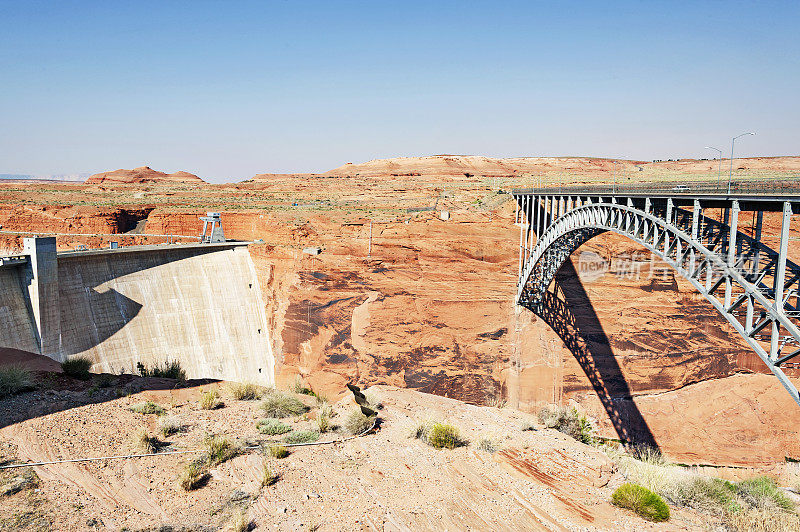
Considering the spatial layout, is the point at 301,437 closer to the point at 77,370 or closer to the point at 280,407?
the point at 280,407

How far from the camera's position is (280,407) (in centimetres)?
1870

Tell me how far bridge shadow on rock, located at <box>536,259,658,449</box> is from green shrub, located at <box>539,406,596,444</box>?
1.77m

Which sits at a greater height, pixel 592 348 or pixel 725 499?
pixel 592 348

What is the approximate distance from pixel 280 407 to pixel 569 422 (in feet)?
43.0

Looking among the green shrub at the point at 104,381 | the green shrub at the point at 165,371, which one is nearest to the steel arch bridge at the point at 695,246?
the green shrub at the point at 165,371

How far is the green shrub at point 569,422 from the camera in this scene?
20672mm

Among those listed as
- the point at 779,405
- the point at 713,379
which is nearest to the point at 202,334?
the point at 713,379

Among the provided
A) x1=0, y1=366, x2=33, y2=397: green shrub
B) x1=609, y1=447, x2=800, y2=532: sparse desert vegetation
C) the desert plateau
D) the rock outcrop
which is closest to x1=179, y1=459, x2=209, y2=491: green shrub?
the desert plateau

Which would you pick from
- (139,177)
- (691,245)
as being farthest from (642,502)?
(139,177)

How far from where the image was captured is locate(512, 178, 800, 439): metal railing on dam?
10711 millimetres

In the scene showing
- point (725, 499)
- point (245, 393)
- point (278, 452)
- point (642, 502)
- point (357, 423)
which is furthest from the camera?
point (245, 393)

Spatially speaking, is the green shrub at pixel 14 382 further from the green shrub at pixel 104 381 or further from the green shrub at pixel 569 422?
the green shrub at pixel 569 422

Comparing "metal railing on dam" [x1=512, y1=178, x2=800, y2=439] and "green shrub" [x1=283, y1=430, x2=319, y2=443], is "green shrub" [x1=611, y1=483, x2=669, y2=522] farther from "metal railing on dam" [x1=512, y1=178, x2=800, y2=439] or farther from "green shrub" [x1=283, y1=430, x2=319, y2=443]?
"green shrub" [x1=283, y1=430, x2=319, y2=443]

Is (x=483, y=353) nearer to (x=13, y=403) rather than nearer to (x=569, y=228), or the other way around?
(x=569, y=228)
